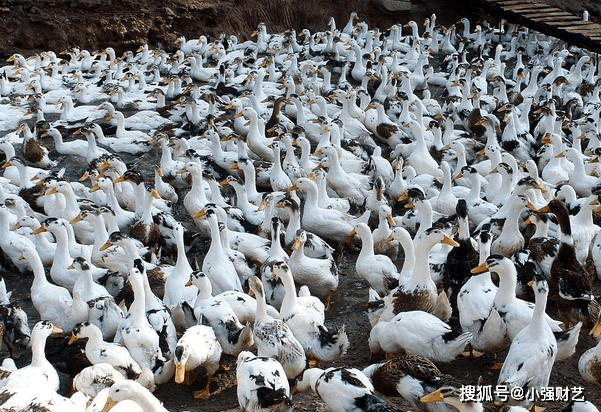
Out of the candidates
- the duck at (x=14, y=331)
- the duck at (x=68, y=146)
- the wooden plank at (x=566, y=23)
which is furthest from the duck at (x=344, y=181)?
the wooden plank at (x=566, y=23)

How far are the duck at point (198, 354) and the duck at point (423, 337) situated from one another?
117 cm

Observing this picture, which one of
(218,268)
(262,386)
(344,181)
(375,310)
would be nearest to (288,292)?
(375,310)

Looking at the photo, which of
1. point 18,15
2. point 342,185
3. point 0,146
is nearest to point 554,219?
point 342,185

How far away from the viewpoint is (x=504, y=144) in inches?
411

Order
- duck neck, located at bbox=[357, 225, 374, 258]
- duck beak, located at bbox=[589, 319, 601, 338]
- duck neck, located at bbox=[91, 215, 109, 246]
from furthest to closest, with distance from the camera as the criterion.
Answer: duck neck, located at bbox=[91, 215, 109, 246] → duck neck, located at bbox=[357, 225, 374, 258] → duck beak, located at bbox=[589, 319, 601, 338]

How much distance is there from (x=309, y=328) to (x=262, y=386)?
3.27ft

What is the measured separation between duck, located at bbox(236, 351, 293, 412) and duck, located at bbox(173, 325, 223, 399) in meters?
0.50

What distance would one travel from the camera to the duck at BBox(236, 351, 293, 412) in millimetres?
4984

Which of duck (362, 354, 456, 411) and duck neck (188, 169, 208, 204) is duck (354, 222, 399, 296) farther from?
duck neck (188, 169, 208, 204)

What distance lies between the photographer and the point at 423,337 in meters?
5.65

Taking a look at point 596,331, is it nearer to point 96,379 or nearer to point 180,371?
point 180,371

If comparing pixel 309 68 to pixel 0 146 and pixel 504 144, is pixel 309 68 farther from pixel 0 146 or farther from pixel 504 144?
pixel 0 146

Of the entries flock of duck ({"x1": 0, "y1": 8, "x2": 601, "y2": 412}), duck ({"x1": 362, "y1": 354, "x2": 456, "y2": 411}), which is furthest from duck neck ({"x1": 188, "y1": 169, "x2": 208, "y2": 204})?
duck ({"x1": 362, "y1": 354, "x2": 456, "y2": 411})

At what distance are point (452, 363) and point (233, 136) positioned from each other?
4.83m
